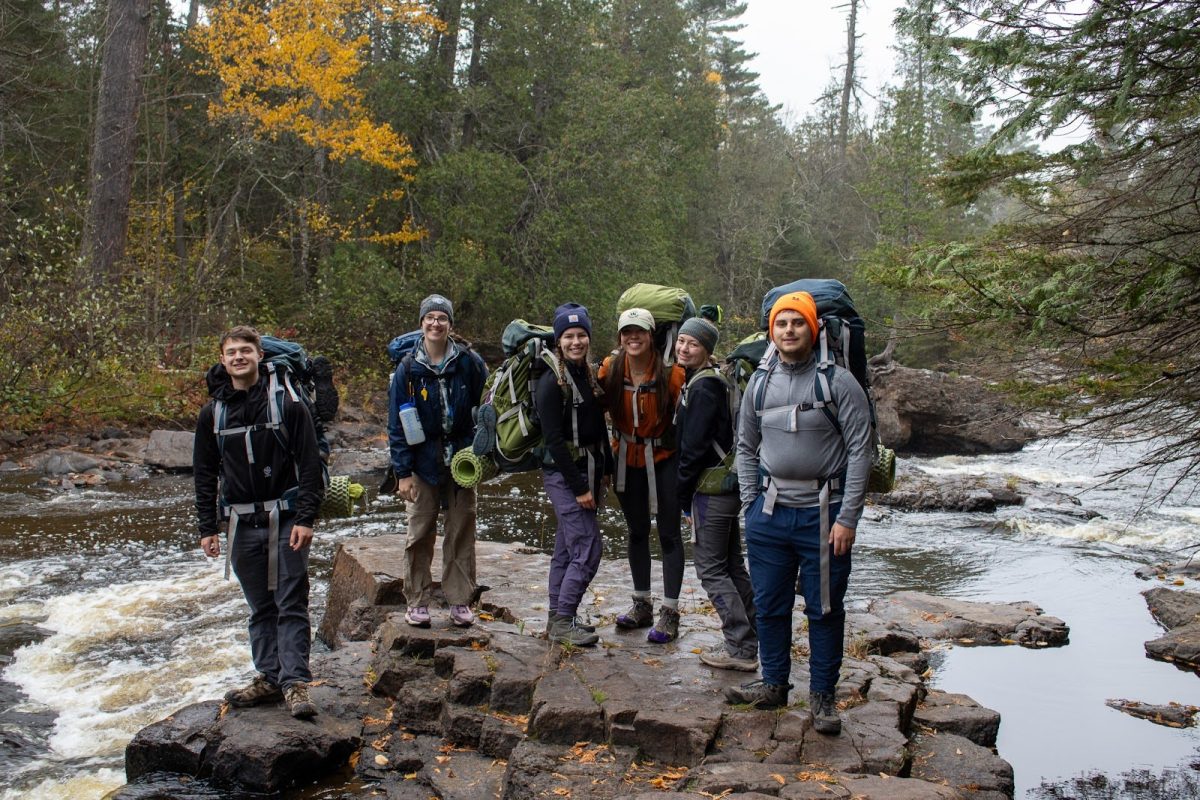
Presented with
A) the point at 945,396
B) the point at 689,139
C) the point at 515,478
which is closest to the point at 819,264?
the point at 689,139

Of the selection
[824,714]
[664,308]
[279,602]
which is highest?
[664,308]

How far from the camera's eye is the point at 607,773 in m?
4.56

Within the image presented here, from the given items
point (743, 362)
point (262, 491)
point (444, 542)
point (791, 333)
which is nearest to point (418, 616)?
point (444, 542)

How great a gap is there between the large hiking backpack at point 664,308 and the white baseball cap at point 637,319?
0.33 ft

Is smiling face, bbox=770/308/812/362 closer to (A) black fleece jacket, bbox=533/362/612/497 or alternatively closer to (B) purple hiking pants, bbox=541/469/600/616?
(A) black fleece jacket, bbox=533/362/612/497

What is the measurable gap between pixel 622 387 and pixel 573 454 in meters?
0.49

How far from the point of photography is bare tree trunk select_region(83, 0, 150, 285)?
→ 1759 cm

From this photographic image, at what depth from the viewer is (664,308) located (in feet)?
18.9

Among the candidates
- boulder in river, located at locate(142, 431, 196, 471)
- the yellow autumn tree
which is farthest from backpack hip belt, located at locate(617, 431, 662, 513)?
the yellow autumn tree

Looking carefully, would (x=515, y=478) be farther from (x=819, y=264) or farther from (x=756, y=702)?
(x=819, y=264)

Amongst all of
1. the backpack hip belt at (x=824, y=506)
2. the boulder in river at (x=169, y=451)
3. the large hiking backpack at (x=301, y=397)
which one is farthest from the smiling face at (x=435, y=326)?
the boulder in river at (x=169, y=451)

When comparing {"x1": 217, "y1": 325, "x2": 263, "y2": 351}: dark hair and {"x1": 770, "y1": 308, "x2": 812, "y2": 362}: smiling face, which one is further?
{"x1": 217, "y1": 325, "x2": 263, "y2": 351}: dark hair

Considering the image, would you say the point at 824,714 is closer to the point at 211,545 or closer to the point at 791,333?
the point at 791,333

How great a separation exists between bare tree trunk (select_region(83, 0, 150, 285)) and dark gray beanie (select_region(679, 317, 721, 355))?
14942 mm
